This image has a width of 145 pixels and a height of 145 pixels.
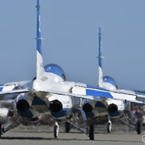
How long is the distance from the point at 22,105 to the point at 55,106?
1.34 meters

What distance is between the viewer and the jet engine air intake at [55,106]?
25094 millimetres

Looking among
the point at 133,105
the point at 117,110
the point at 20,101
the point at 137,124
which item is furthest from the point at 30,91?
the point at 133,105

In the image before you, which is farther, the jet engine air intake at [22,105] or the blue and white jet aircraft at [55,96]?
the jet engine air intake at [22,105]

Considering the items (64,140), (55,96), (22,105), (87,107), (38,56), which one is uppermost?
(38,56)

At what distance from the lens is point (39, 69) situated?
2645 centimetres

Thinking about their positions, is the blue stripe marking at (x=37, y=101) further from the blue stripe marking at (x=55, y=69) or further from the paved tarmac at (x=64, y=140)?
the blue stripe marking at (x=55, y=69)

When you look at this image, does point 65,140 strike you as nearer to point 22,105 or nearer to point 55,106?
point 55,106

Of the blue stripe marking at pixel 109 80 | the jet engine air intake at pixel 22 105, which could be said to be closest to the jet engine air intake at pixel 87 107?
the jet engine air intake at pixel 22 105

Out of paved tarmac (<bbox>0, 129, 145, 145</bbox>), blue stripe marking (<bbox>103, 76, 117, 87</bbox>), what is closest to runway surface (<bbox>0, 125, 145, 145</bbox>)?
paved tarmac (<bbox>0, 129, 145, 145</bbox>)

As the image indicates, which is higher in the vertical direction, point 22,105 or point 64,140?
point 22,105

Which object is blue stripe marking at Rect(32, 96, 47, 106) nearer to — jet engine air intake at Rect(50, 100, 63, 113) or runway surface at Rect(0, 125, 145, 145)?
jet engine air intake at Rect(50, 100, 63, 113)

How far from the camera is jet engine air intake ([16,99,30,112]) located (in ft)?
81.7

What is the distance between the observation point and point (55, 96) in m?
25.1

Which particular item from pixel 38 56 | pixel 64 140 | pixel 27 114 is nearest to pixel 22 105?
pixel 27 114
